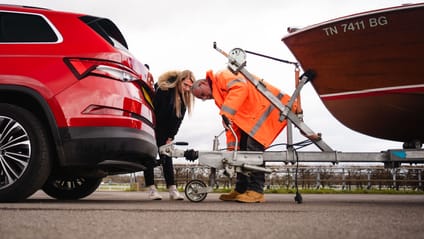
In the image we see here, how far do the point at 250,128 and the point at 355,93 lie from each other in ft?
4.43

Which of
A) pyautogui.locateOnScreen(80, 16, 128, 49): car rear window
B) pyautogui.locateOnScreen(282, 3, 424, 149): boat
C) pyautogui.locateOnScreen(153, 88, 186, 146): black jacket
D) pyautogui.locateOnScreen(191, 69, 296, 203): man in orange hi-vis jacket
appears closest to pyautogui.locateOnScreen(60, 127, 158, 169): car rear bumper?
pyautogui.locateOnScreen(80, 16, 128, 49): car rear window

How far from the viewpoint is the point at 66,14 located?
164 inches

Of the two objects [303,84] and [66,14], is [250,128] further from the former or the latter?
[66,14]

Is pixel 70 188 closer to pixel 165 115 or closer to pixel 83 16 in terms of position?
pixel 165 115

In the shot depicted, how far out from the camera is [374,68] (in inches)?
198

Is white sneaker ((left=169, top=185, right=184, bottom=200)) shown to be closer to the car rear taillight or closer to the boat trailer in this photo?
the boat trailer

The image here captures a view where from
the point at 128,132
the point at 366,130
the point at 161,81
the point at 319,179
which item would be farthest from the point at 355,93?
the point at 319,179

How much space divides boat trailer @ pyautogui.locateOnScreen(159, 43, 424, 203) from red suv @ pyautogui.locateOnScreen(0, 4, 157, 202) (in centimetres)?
83

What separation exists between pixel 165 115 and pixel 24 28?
79.7 inches

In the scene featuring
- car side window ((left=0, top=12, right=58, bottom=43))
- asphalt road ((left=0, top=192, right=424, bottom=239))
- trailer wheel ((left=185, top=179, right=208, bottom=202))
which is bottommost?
asphalt road ((left=0, top=192, right=424, bottom=239))

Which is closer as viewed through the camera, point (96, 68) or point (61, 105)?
point (61, 105)

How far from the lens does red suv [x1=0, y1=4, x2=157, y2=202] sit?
375cm

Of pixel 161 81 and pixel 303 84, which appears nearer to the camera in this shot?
pixel 303 84

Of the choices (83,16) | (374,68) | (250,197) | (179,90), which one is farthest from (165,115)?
(374,68)
